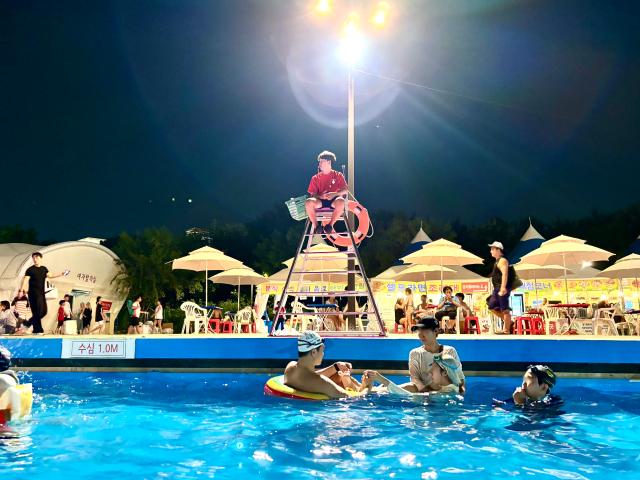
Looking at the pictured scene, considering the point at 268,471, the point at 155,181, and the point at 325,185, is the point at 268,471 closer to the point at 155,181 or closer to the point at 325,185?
the point at 325,185

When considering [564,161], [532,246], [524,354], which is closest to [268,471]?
[524,354]

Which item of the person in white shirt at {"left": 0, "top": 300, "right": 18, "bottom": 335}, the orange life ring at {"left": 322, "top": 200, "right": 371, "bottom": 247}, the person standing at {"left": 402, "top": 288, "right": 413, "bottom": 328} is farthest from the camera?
the person standing at {"left": 402, "top": 288, "right": 413, "bottom": 328}

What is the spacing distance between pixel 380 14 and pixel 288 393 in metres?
7.66

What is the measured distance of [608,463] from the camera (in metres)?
3.50

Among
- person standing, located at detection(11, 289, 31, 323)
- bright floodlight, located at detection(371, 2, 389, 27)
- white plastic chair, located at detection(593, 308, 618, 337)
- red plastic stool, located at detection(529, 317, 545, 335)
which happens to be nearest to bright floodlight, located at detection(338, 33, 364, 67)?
bright floodlight, located at detection(371, 2, 389, 27)

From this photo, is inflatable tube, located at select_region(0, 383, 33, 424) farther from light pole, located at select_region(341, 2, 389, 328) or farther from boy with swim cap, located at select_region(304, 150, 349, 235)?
light pole, located at select_region(341, 2, 389, 328)

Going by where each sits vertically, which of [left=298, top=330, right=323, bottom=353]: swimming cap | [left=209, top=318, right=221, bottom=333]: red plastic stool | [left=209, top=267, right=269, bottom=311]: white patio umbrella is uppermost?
[left=209, top=267, right=269, bottom=311]: white patio umbrella

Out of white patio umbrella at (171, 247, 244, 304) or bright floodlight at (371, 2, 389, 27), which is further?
white patio umbrella at (171, 247, 244, 304)

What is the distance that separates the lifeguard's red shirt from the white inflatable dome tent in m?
13.7

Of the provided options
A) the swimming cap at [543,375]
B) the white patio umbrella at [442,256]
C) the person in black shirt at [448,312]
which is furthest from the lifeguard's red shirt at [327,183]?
the white patio umbrella at [442,256]

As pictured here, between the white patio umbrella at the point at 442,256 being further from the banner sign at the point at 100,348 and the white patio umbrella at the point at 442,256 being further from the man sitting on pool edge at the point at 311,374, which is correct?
the man sitting on pool edge at the point at 311,374

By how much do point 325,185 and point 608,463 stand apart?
5405 mm

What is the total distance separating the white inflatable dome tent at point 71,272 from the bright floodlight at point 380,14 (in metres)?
14.2

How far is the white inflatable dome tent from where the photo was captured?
18.1 metres
